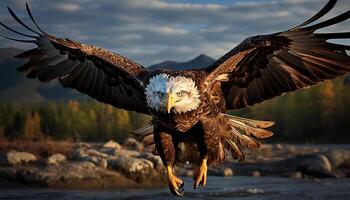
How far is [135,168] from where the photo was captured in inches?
750

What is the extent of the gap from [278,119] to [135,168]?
41.7 metres

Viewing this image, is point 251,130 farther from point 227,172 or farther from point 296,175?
point 227,172

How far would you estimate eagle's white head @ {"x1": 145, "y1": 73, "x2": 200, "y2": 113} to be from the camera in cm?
543

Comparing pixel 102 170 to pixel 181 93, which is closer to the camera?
pixel 181 93

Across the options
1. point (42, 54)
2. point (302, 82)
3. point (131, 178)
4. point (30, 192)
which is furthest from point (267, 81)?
point (131, 178)

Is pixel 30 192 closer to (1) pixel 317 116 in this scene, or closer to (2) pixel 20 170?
(2) pixel 20 170

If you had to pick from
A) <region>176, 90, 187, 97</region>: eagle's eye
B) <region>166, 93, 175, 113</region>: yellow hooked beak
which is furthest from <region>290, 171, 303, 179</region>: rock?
<region>166, 93, 175, 113</region>: yellow hooked beak

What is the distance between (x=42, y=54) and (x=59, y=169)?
1068 cm

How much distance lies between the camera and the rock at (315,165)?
2164cm

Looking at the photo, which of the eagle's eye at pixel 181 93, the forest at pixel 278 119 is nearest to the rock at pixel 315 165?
the eagle's eye at pixel 181 93

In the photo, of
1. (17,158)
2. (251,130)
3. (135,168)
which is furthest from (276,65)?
(17,158)

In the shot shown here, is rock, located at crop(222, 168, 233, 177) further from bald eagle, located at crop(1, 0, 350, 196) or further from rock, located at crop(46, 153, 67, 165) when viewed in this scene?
bald eagle, located at crop(1, 0, 350, 196)

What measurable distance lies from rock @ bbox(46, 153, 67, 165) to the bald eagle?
11662 mm

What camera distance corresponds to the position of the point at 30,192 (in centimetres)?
1661
